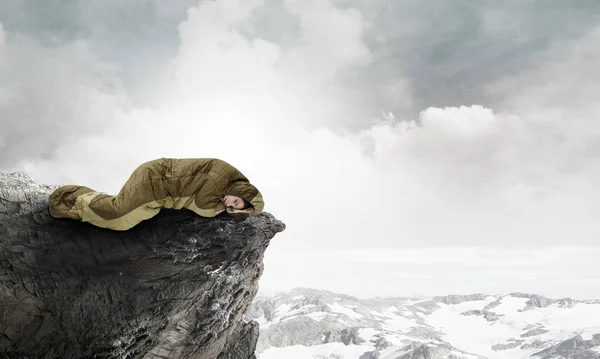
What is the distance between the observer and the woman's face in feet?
40.1

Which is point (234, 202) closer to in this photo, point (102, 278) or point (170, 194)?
point (170, 194)

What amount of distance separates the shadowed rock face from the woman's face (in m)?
2.02

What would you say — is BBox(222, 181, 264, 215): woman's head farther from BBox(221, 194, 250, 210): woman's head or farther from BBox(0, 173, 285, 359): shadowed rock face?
BBox(0, 173, 285, 359): shadowed rock face

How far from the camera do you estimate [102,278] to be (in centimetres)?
1307

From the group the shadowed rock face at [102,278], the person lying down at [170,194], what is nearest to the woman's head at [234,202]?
the person lying down at [170,194]

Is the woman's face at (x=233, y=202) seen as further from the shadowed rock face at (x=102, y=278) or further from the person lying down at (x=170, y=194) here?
the shadowed rock face at (x=102, y=278)

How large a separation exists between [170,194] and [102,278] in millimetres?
3482

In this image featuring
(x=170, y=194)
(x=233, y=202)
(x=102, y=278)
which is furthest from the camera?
(x=102, y=278)

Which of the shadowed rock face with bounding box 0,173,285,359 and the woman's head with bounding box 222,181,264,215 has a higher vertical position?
the woman's head with bounding box 222,181,264,215

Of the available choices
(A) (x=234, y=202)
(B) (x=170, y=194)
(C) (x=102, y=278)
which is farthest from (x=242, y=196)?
(C) (x=102, y=278)

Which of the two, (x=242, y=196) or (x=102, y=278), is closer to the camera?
(x=242, y=196)

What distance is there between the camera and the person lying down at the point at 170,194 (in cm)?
1214

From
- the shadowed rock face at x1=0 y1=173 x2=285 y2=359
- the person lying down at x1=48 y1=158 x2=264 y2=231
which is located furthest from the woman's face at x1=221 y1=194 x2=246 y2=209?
the shadowed rock face at x1=0 y1=173 x2=285 y2=359

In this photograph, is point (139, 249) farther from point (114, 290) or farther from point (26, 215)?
point (26, 215)
